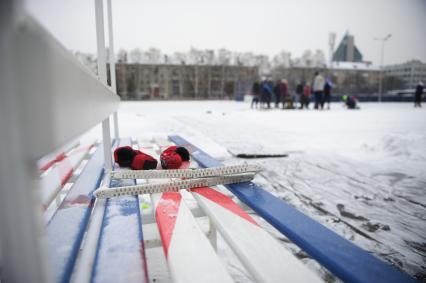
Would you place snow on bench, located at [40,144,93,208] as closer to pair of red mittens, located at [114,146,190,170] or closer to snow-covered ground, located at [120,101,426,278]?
pair of red mittens, located at [114,146,190,170]

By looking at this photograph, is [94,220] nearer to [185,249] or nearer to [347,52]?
[185,249]

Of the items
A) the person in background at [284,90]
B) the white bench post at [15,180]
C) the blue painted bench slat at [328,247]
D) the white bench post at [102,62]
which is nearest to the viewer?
the white bench post at [15,180]

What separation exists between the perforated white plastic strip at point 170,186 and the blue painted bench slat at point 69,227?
92mm

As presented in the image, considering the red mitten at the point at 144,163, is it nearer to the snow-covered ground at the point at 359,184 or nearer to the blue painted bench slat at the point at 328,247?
the blue painted bench slat at the point at 328,247

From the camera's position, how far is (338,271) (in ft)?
2.42

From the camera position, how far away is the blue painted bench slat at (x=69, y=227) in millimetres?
782

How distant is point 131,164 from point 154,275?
85cm

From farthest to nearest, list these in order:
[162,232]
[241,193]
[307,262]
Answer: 1. [307,262]
2. [241,193]
3. [162,232]

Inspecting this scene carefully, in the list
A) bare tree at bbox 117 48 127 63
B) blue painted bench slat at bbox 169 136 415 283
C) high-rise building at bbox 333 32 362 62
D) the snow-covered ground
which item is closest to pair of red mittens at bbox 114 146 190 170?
blue painted bench slat at bbox 169 136 415 283

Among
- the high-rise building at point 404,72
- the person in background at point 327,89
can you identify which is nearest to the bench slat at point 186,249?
the person in background at point 327,89

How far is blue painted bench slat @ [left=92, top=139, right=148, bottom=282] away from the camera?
0.80 m

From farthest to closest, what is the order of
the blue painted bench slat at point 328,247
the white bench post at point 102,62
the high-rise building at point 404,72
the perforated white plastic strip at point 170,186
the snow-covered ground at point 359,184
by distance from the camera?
the high-rise building at point 404,72
the white bench post at point 102,62
the snow-covered ground at point 359,184
the perforated white plastic strip at point 170,186
the blue painted bench slat at point 328,247

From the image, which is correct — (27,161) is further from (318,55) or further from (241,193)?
(318,55)

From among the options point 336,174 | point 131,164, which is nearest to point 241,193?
point 131,164
